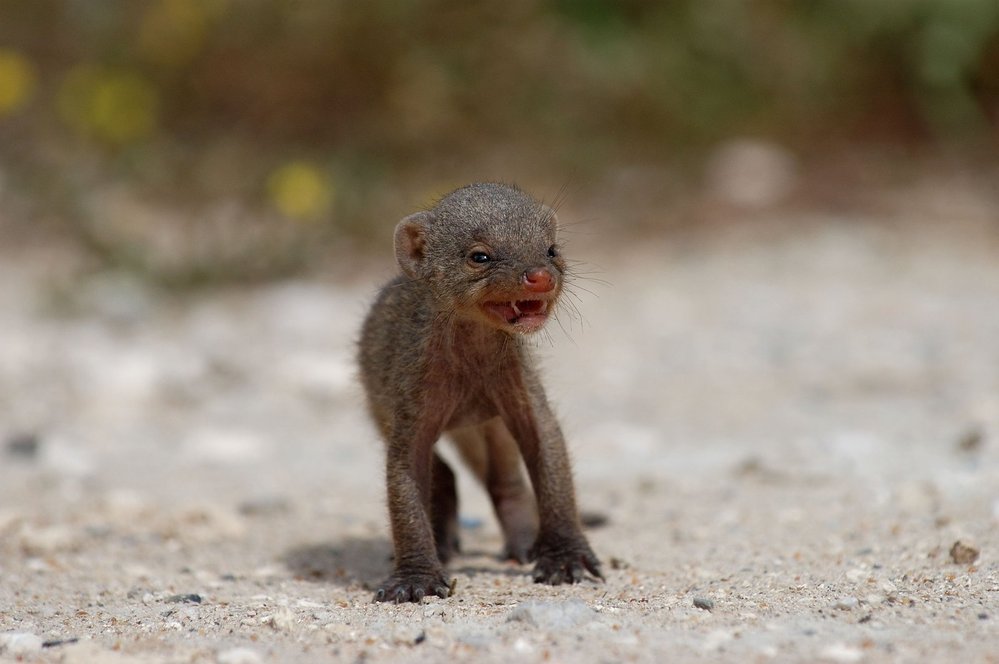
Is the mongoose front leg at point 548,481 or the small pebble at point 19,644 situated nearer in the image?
the small pebble at point 19,644

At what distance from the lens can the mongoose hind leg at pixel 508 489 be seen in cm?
519

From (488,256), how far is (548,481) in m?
0.89

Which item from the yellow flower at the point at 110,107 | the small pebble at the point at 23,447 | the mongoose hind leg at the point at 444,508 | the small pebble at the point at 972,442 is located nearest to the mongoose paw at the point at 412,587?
the mongoose hind leg at the point at 444,508

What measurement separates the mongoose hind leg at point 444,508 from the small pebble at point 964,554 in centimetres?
202

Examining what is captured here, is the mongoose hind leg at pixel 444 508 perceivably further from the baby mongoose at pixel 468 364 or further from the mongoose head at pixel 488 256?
the mongoose head at pixel 488 256

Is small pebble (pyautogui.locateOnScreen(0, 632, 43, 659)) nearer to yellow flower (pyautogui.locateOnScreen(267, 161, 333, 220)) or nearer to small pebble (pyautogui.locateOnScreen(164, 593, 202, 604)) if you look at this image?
small pebble (pyautogui.locateOnScreen(164, 593, 202, 604))

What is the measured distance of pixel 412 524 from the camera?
4465mm

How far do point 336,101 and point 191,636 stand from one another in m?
9.79

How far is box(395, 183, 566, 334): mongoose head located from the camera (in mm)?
4234

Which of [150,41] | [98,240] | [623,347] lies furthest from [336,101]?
[623,347]

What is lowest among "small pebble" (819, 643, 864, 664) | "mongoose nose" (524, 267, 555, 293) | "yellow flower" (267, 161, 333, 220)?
"small pebble" (819, 643, 864, 664)

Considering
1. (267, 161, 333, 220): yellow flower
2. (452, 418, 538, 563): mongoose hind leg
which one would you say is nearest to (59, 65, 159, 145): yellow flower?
(267, 161, 333, 220): yellow flower

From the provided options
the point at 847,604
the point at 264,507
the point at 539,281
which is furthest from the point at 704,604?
the point at 264,507

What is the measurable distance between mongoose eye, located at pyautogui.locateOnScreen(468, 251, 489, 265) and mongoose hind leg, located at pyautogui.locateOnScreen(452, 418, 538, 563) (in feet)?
3.23
